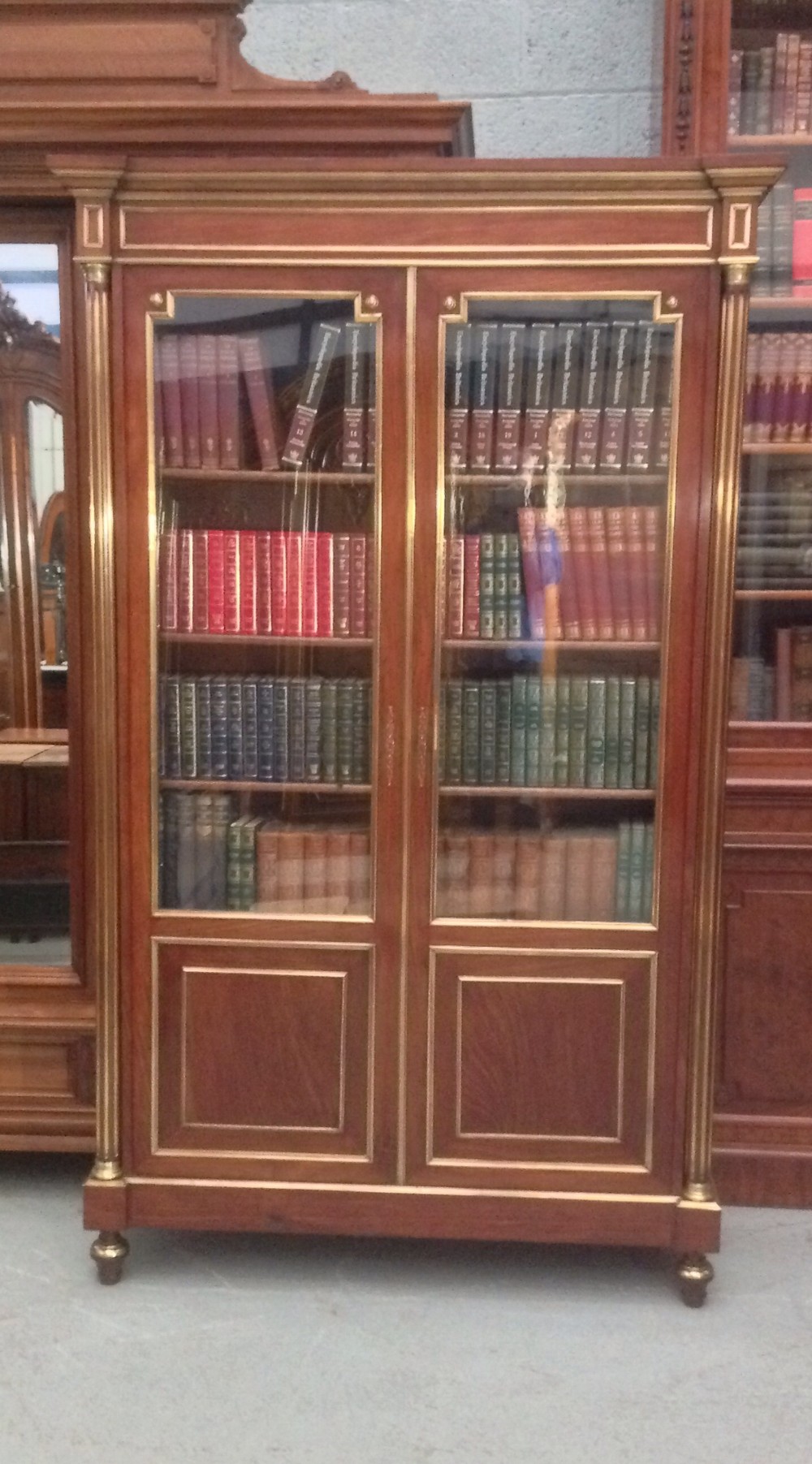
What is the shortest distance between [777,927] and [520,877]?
68cm

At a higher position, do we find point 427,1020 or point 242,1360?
point 427,1020

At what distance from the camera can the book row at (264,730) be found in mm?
2303

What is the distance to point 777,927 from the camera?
8.61ft

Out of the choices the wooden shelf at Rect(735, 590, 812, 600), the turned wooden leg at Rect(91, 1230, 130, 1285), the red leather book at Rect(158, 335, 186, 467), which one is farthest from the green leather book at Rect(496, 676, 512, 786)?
the turned wooden leg at Rect(91, 1230, 130, 1285)

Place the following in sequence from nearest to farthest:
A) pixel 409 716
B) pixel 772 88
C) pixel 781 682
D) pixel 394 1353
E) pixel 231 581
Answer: pixel 394 1353
pixel 409 716
pixel 231 581
pixel 772 88
pixel 781 682

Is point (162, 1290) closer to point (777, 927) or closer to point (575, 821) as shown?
point (575, 821)

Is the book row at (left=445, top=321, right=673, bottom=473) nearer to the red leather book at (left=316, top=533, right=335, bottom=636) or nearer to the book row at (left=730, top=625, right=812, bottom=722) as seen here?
the red leather book at (left=316, top=533, right=335, bottom=636)

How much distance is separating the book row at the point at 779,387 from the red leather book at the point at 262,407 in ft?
3.41

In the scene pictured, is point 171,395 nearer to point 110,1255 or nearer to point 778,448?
point 778,448

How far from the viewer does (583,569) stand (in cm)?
229

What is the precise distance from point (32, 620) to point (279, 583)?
0.72 m

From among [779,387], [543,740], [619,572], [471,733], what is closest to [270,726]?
[471,733]

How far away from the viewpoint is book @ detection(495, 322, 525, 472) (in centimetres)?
222

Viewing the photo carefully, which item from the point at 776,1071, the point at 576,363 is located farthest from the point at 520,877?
the point at 576,363
